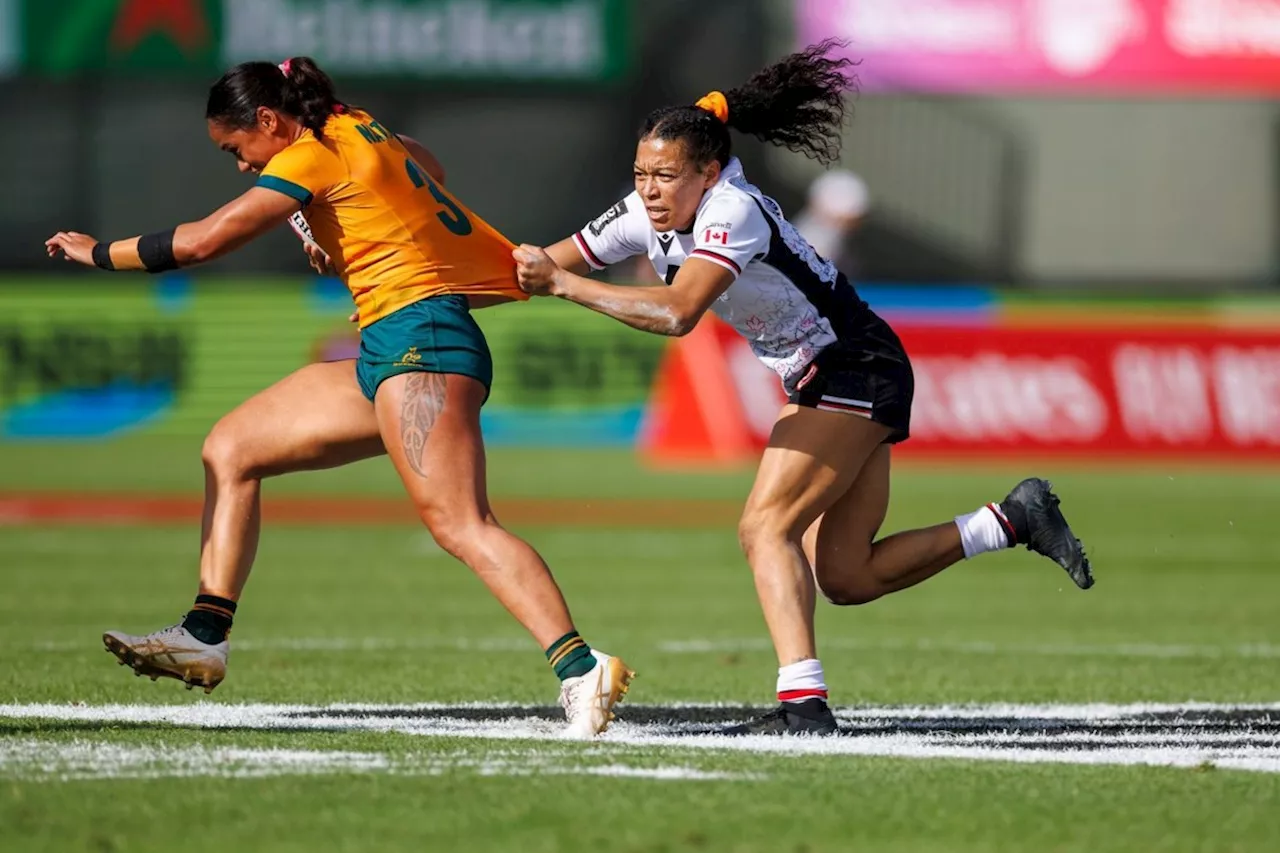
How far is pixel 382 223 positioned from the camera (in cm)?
696

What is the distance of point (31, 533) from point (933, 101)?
52.0 feet

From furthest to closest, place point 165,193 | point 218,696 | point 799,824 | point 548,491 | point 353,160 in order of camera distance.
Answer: point 165,193
point 548,491
point 218,696
point 353,160
point 799,824

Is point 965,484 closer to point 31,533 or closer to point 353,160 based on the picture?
point 31,533

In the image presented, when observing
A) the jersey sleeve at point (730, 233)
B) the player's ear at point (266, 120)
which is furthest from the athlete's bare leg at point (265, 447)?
the jersey sleeve at point (730, 233)

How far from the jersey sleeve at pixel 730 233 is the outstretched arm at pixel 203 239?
1257mm

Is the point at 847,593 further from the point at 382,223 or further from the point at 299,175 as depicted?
the point at 299,175

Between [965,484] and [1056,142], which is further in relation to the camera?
[1056,142]

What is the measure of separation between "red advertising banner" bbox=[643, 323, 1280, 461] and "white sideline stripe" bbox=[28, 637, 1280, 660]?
1015cm

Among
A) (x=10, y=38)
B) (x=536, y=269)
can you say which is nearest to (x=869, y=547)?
(x=536, y=269)

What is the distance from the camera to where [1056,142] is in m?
28.7

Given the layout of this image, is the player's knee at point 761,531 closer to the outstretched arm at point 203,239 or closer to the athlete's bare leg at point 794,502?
the athlete's bare leg at point 794,502

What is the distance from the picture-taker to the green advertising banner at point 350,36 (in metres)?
26.9

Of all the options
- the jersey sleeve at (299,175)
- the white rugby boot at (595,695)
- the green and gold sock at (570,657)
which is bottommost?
the white rugby boot at (595,695)

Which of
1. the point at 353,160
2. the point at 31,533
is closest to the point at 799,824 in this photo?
the point at 353,160
